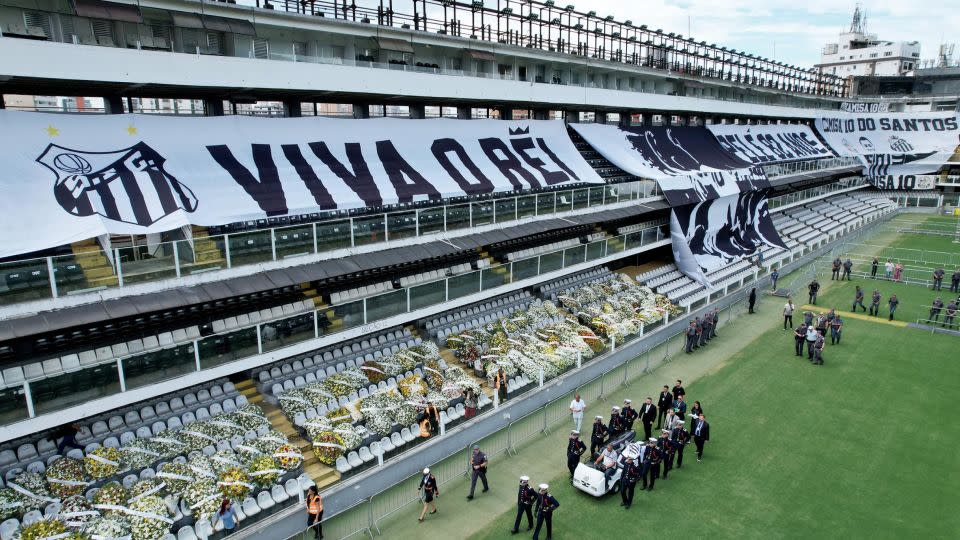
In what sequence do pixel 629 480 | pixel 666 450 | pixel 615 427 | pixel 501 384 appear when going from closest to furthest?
pixel 629 480 < pixel 666 450 < pixel 615 427 < pixel 501 384

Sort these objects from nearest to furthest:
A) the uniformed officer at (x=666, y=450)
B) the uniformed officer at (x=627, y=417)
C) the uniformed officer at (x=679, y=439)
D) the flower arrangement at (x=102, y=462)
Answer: the flower arrangement at (x=102, y=462)
the uniformed officer at (x=666, y=450)
the uniformed officer at (x=679, y=439)
the uniformed officer at (x=627, y=417)

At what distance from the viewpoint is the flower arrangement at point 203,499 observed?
34.8ft

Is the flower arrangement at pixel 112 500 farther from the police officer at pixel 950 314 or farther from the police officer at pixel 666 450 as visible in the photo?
the police officer at pixel 950 314

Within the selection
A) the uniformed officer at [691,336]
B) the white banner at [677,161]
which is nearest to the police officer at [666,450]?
the uniformed officer at [691,336]

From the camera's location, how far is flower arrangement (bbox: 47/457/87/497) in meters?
10.6

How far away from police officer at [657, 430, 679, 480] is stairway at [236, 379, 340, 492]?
7338 millimetres

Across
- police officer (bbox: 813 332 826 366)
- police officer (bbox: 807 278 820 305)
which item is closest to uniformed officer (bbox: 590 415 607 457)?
police officer (bbox: 813 332 826 366)

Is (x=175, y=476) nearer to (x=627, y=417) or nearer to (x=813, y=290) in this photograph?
(x=627, y=417)

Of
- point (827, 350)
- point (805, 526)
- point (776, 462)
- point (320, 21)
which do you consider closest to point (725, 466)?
point (776, 462)

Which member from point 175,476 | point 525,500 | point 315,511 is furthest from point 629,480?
point 175,476

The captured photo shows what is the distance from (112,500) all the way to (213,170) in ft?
28.8

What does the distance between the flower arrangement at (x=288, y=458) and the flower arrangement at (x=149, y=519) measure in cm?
215

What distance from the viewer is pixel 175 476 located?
36.4ft

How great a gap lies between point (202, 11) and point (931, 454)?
917 inches
